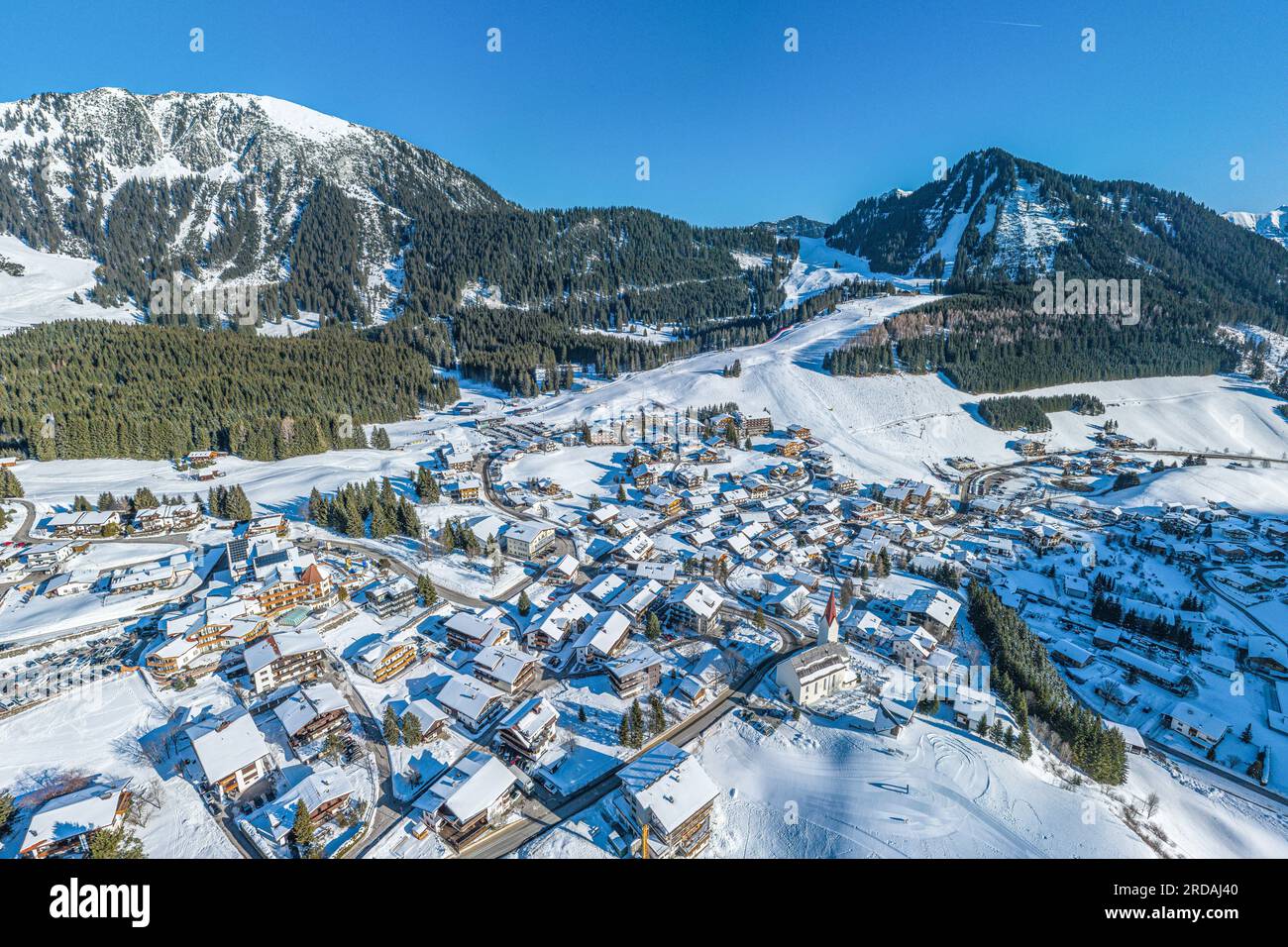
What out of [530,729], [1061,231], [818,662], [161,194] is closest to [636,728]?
[530,729]

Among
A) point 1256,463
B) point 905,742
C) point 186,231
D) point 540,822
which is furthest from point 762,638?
point 186,231

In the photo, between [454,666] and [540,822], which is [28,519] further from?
[540,822]

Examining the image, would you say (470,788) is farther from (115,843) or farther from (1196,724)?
(1196,724)

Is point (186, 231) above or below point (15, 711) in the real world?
above

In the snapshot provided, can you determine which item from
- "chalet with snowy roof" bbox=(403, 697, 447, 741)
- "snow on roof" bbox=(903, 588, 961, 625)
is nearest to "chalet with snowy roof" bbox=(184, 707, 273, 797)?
"chalet with snowy roof" bbox=(403, 697, 447, 741)
